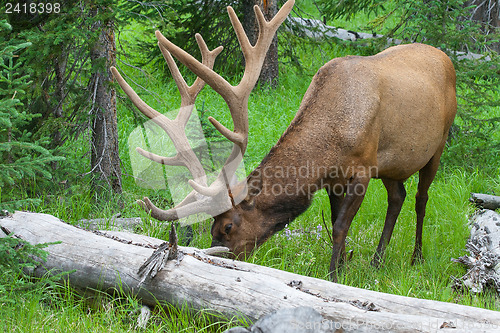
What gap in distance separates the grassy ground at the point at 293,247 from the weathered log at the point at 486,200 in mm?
160

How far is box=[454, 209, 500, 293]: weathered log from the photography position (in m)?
4.77

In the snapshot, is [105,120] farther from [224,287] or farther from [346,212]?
[224,287]

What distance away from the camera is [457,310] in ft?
10.8

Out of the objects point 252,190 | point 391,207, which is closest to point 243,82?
point 252,190

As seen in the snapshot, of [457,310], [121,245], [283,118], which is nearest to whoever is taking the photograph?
[457,310]

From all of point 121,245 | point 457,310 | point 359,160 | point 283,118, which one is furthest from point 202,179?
point 283,118

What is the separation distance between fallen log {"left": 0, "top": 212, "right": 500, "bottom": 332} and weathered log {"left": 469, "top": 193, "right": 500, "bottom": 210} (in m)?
3.33

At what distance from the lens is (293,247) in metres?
5.60

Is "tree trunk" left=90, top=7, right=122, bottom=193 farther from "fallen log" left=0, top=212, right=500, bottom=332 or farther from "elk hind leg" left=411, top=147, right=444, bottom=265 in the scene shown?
"elk hind leg" left=411, top=147, right=444, bottom=265

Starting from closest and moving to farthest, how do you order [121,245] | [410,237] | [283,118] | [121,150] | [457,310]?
[457,310]
[121,245]
[410,237]
[121,150]
[283,118]

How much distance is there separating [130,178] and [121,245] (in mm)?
2851

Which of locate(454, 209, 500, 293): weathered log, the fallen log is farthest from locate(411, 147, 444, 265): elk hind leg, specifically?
the fallen log

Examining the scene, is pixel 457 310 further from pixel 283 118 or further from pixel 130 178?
pixel 283 118

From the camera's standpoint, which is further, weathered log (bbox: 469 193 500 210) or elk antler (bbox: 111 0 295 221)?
weathered log (bbox: 469 193 500 210)
